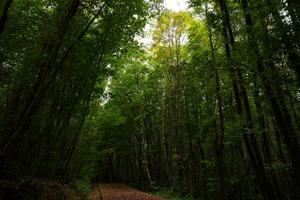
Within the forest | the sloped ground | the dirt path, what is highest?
the forest

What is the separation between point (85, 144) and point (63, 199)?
8428 mm

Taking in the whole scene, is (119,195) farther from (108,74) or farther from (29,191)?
(29,191)

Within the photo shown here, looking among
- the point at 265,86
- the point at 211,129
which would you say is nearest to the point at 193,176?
the point at 211,129

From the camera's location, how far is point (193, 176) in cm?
2028

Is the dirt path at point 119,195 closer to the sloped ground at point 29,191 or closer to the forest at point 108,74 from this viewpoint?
the forest at point 108,74

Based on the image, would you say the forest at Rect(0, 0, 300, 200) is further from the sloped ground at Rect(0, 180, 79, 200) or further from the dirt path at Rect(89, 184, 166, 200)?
the dirt path at Rect(89, 184, 166, 200)

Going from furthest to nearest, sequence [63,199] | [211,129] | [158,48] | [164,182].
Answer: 1. [164,182]
2. [158,48]
3. [211,129]
4. [63,199]

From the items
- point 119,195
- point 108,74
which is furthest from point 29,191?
point 119,195

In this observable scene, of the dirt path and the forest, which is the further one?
the dirt path

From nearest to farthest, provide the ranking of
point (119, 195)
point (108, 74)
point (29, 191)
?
point (29, 191) < point (108, 74) < point (119, 195)

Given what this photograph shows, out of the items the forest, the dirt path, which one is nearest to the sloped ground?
the forest

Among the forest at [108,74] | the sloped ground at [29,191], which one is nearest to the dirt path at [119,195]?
the forest at [108,74]

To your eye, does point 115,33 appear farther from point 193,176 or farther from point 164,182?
point 164,182

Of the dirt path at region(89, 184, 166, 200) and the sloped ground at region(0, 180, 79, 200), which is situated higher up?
the sloped ground at region(0, 180, 79, 200)
